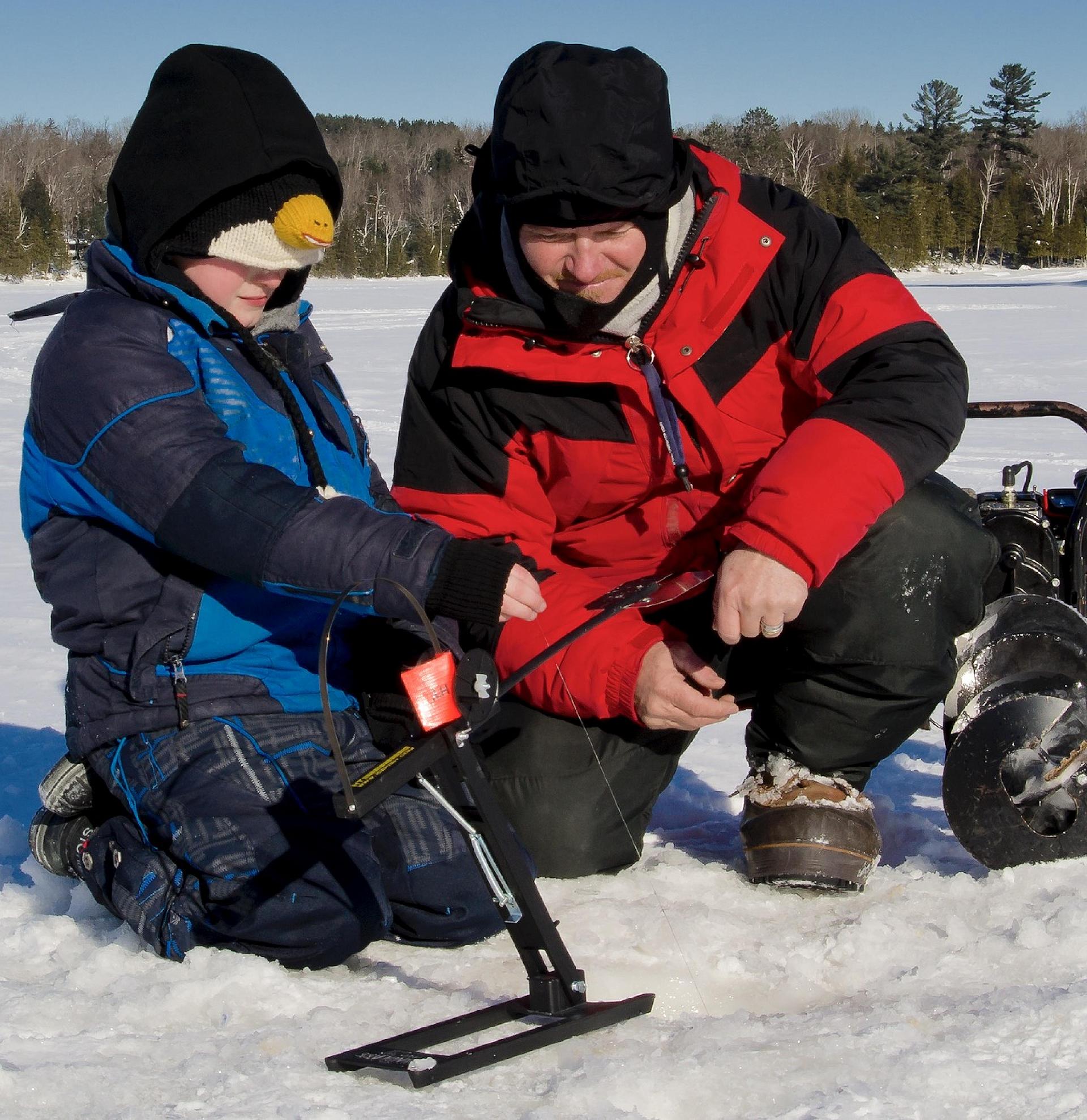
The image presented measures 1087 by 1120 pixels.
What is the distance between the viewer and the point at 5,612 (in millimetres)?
4383

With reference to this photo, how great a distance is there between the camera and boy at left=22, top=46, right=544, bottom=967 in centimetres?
184

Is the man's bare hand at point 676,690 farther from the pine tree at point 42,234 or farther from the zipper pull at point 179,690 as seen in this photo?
the pine tree at point 42,234

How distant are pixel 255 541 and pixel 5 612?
2968 millimetres

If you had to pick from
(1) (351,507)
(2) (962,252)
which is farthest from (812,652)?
(2) (962,252)

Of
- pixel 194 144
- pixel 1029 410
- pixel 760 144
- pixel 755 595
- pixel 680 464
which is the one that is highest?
pixel 760 144


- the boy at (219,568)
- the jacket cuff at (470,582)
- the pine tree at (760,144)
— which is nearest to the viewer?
the jacket cuff at (470,582)

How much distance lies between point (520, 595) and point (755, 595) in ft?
1.27

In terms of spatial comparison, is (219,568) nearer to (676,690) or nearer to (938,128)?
(676,690)

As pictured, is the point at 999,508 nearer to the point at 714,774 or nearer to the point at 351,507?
the point at 714,774

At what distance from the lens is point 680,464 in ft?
7.47

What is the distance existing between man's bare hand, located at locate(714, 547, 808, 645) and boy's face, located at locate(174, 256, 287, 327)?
96 cm

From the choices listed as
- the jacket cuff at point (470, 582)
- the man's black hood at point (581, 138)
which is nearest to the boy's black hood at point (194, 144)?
the man's black hood at point (581, 138)

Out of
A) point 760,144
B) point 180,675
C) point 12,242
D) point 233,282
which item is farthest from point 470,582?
point 760,144

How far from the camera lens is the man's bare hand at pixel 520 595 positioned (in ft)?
5.67
